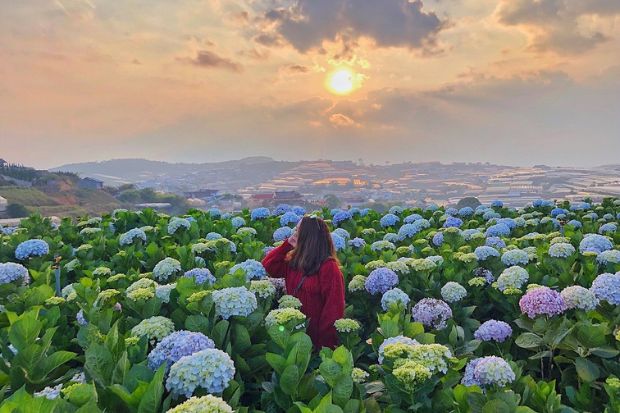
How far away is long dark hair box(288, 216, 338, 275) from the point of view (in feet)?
17.3

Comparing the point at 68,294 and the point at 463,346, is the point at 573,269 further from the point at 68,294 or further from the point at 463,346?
the point at 68,294

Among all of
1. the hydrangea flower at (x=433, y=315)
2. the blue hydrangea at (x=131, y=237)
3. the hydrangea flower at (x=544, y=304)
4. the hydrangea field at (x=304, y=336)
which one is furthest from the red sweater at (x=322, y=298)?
the blue hydrangea at (x=131, y=237)

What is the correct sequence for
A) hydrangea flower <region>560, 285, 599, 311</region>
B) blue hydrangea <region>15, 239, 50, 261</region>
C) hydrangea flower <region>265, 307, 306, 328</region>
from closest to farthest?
1. hydrangea flower <region>265, 307, 306, 328</region>
2. hydrangea flower <region>560, 285, 599, 311</region>
3. blue hydrangea <region>15, 239, 50, 261</region>

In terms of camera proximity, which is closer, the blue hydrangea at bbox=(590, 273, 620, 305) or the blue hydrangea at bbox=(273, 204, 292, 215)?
the blue hydrangea at bbox=(590, 273, 620, 305)

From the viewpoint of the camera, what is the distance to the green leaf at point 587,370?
12.1 feet

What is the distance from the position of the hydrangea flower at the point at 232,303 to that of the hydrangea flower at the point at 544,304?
236 centimetres

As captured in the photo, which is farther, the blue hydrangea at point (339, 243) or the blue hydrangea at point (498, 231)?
the blue hydrangea at point (498, 231)

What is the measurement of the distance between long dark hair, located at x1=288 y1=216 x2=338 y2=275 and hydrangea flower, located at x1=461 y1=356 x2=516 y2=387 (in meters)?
2.42

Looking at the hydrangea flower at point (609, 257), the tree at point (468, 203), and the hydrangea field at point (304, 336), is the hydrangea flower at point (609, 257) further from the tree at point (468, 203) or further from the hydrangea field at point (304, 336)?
the tree at point (468, 203)

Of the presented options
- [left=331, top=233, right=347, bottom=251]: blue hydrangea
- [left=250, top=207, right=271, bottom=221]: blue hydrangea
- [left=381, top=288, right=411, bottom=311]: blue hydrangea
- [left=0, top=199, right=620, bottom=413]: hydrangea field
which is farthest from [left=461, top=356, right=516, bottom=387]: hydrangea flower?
[left=250, top=207, right=271, bottom=221]: blue hydrangea

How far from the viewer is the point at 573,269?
6.29 meters

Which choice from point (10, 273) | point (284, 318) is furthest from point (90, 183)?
point (284, 318)

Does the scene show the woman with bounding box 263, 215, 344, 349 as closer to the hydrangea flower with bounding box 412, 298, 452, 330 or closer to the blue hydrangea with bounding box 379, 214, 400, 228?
the hydrangea flower with bounding box 412, 298, 452, 330

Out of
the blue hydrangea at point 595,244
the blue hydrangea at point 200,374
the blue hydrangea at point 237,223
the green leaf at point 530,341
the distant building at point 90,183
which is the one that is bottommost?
the distant building at point 90,183
